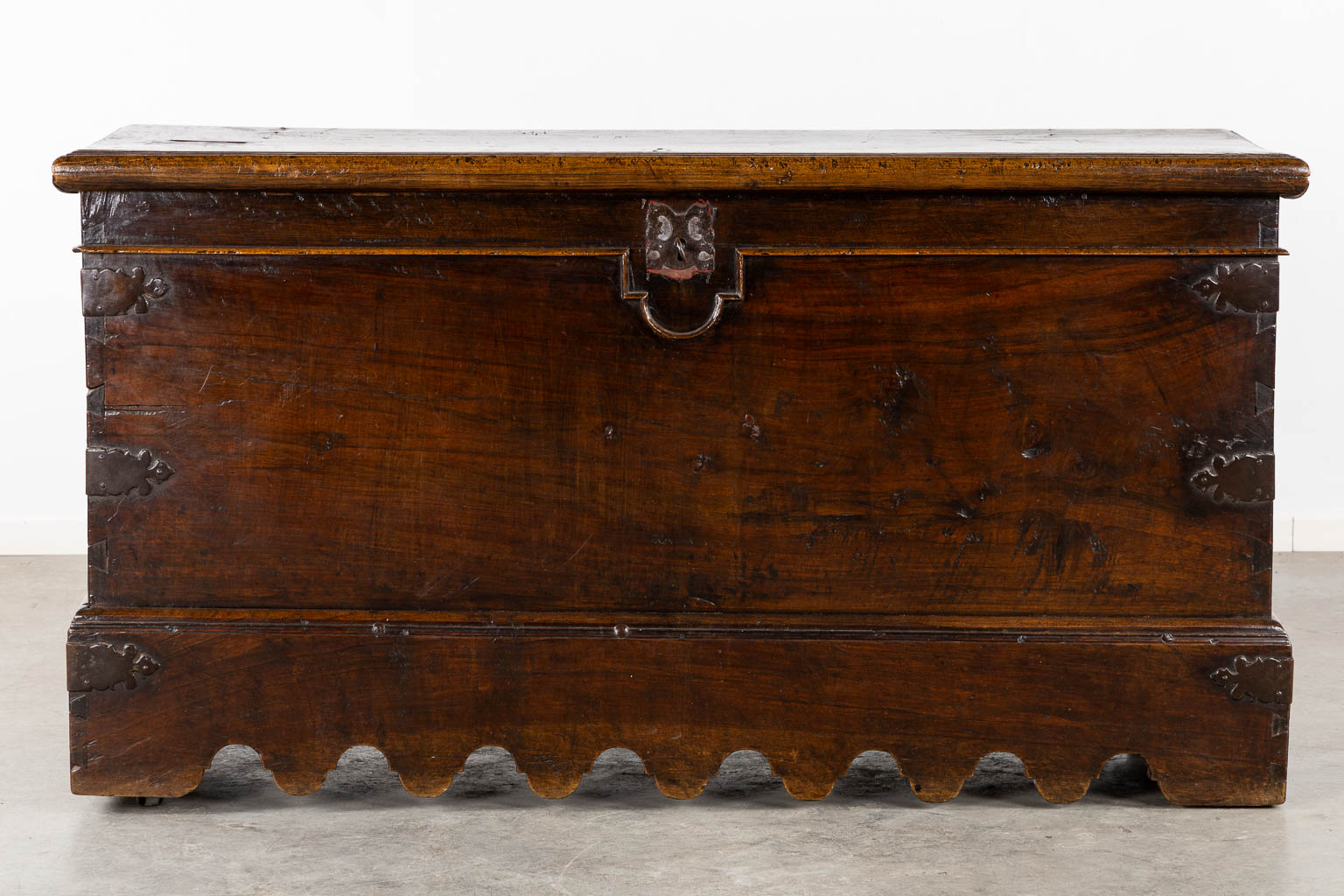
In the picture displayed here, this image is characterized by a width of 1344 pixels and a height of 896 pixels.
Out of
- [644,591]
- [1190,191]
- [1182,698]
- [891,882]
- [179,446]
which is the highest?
[1190,191]

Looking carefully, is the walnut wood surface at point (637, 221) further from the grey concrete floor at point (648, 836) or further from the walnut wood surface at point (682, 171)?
the grey concrete floor at point (648, 836)

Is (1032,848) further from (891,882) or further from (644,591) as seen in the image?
(644,591)

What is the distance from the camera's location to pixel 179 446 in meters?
2.20

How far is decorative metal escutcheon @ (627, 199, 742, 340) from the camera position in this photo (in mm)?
2164

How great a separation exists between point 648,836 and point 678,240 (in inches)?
33.1

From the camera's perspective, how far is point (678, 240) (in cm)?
216

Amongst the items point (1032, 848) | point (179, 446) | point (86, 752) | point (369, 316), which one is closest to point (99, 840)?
point (86, 752)

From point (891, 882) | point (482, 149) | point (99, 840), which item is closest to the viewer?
point (891, 882)

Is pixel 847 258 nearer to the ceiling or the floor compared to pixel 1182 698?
nearer to the ceiling

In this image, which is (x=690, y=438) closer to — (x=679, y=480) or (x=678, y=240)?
(x=679, y=480)

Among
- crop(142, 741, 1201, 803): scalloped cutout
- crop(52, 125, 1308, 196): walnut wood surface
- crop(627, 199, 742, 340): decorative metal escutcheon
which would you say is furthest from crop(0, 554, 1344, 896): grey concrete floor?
crop(52, 125, 1308, 196): walnut wood surface

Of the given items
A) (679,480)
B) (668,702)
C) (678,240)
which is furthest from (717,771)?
(678,240)

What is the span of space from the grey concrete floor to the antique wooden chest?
63mm

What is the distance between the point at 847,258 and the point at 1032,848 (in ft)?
2.82
